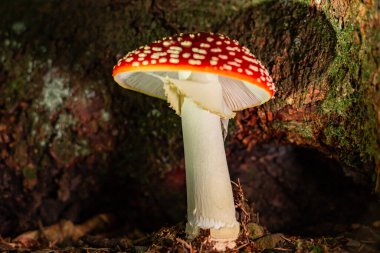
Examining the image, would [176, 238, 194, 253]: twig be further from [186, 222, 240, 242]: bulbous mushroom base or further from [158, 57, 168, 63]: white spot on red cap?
[158, 57, 168, 63]: white spot on red cap

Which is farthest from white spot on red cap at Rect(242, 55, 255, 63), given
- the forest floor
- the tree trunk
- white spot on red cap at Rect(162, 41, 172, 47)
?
the forest floor

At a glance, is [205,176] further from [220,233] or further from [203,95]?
[203,95]

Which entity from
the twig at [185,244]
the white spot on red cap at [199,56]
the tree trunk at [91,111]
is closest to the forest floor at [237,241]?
the twig at [185,244]

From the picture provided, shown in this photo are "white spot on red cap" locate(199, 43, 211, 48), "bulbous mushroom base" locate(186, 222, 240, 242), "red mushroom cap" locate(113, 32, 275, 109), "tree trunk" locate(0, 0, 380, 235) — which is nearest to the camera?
"red mushroom cap" locate(113, 32, 275, 109)

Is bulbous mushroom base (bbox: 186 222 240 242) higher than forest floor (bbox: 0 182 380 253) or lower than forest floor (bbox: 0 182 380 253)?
higher

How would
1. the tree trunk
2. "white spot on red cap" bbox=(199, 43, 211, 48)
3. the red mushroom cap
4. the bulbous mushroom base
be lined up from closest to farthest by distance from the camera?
the red mushroom cap, "white spot on red cap" bbox=(199, 43, 211, 48), the bulbous mushroom base, the tree trunk

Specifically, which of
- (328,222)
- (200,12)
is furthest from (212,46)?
(328,222)

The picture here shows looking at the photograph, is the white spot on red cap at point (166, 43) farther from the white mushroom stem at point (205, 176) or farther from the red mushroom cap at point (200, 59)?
the white mushroom stem at point (205, 176)
